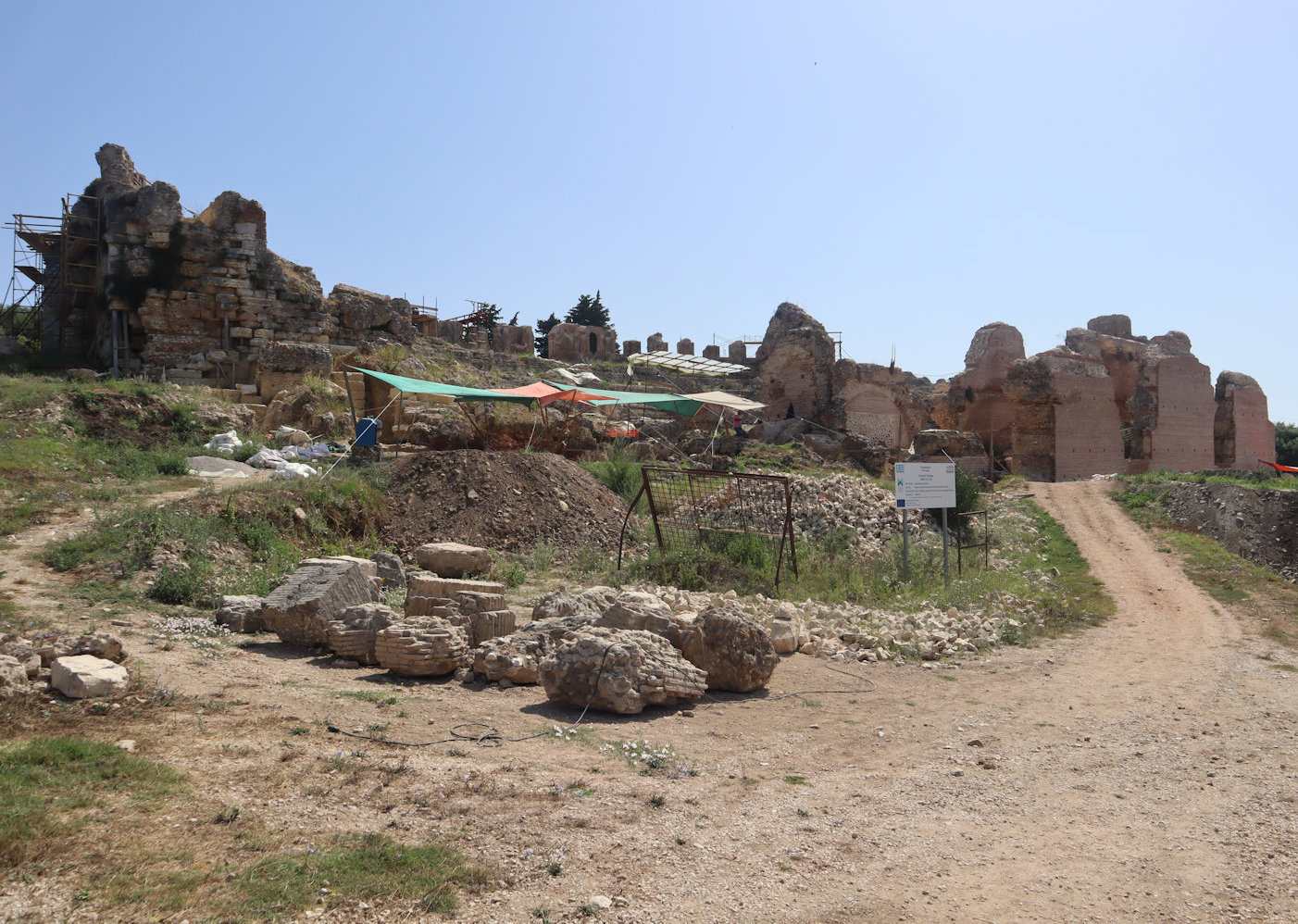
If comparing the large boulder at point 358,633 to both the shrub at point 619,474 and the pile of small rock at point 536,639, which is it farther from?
the shrub at point 619,474

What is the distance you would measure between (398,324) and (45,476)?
14566 mm

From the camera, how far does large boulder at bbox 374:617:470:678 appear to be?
595 cm

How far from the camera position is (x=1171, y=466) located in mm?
26688

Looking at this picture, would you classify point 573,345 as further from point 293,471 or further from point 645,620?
point 645,620

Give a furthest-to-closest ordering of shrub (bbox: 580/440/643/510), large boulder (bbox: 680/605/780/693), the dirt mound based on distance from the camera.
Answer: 1. shrub (bbox: 580/440/643/510)
2. the dirt mound
3. large boulder (bbox: 680/605/780/693)

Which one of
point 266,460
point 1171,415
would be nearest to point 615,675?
point 266,460

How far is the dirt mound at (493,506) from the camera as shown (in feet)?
36.6

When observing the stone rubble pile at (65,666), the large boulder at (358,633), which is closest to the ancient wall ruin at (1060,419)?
the large boulder at (358,633)

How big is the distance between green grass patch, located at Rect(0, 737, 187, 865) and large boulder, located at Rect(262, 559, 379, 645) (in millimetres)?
2488

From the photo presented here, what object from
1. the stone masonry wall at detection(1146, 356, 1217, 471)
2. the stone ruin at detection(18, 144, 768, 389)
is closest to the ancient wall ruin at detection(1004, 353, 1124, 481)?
the stone masonry wall at detection(1146, 356, 1217, 471)

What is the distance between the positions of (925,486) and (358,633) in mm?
7064

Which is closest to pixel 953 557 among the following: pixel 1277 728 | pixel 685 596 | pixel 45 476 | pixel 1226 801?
pixel 685 596

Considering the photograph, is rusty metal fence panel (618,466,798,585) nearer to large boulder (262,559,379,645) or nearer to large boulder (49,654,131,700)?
large boulder (262,559,379,645)

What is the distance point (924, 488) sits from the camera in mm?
10391
